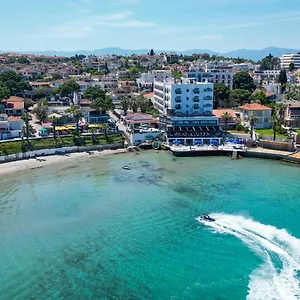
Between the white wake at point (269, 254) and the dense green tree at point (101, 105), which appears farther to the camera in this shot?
the dense green tree at point (101, 105)

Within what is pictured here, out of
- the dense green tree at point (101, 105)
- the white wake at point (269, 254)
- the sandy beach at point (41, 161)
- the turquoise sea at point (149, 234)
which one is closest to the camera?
the white wake at point (269, 254)

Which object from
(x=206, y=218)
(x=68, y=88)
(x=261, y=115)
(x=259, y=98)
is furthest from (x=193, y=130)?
(x=68, y=88)

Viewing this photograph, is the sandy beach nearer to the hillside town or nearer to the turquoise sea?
the turquoise sea

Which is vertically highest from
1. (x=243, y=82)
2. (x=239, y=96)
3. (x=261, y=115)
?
(x=243, y=82)

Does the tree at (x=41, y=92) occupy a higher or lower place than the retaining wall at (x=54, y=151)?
higher

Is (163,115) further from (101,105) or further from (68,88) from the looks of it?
(68,88)

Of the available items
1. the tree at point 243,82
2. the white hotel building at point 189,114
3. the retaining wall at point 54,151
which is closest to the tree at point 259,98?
the tree at point 243,82

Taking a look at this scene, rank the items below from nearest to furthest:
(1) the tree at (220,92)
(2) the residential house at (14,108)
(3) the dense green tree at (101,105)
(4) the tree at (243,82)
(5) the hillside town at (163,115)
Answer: (5) the hillside town at (163,115)
(3) the dense green tree at (101,105)
(2) the residential house at (14,108)
(1) the tree at (220,92)
(4) the tree at (243,82)

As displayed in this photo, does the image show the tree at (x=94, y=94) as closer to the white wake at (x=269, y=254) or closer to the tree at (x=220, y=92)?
the tree at (x=220, y=92)
